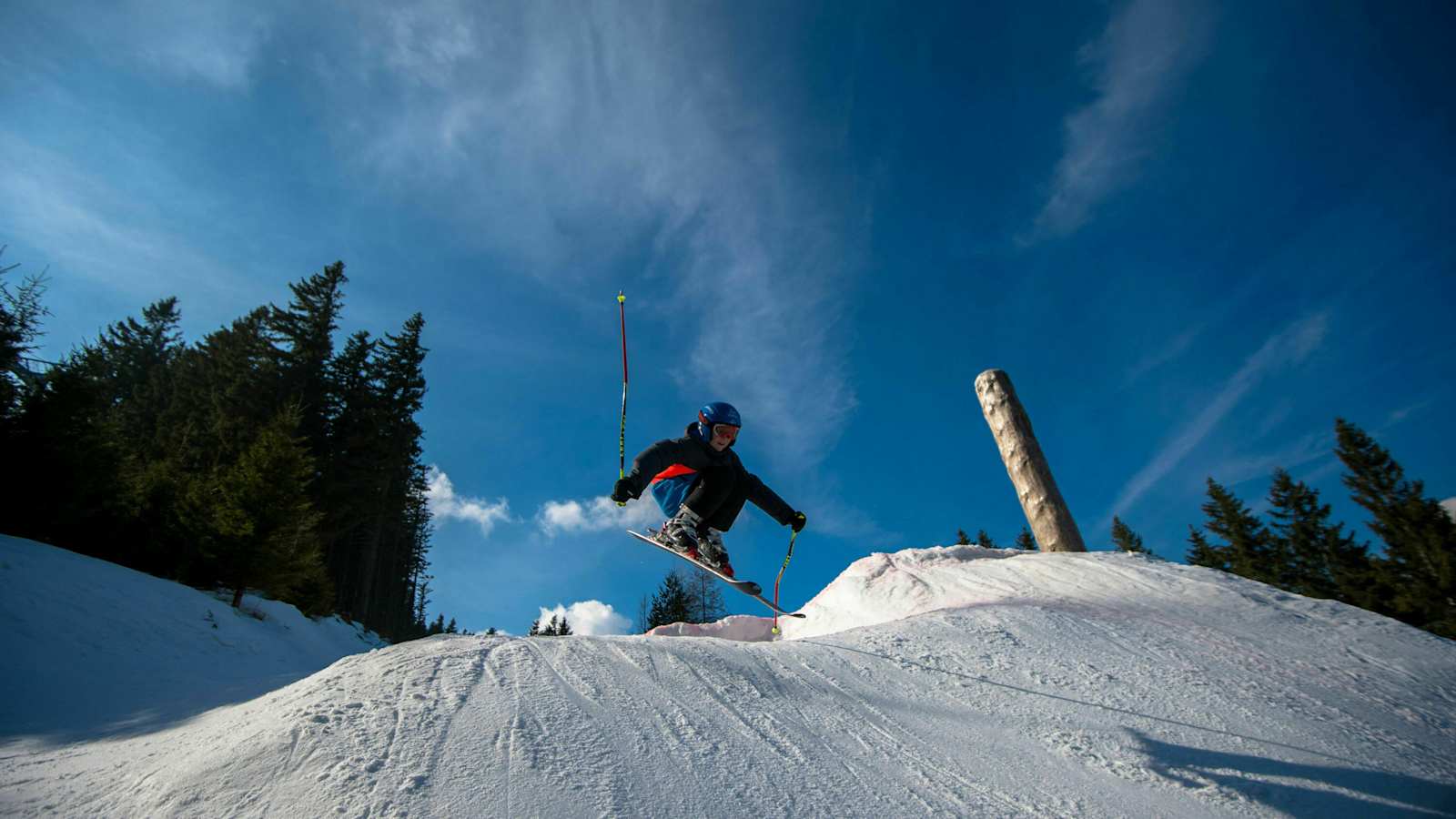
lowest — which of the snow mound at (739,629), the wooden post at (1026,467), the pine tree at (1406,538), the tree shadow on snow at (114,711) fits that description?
the tree shadow on snow at (114,711)

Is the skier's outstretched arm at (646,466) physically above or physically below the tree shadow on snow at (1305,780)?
above

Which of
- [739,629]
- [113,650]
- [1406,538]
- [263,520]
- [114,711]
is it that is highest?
[1406,538]

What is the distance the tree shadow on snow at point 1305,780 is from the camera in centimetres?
304

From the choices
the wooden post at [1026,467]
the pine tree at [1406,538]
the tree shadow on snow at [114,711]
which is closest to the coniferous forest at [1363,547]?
the pine tree at [1406,538]

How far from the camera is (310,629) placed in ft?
55.6

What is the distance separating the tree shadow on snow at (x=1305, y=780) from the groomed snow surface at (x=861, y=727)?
0.05ft

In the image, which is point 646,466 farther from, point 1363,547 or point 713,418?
point 1363,547

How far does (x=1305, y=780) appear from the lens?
10.5 ft

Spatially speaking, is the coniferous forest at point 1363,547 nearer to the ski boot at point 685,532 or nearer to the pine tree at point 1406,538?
the pine tree at point 1406,538

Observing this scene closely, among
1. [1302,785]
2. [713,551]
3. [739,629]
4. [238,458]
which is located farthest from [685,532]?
Answer: [238,458]

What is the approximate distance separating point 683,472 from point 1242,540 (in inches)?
1479

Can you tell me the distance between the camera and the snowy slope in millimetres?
6578

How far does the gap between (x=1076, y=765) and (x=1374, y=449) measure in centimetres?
3188

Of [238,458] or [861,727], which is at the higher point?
[238,458]
